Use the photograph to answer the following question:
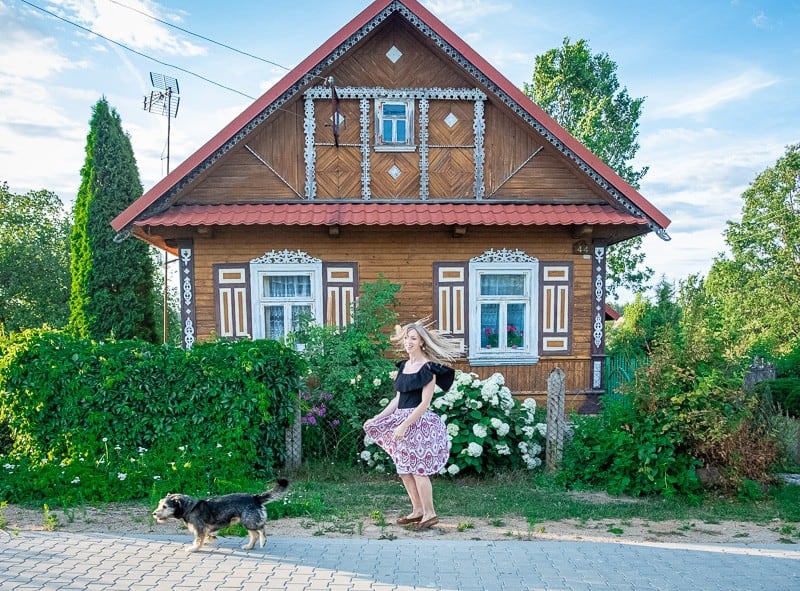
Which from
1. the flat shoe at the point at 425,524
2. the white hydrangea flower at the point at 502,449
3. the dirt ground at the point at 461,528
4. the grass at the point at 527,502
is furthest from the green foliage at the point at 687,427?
the flat shoe at the point at 425,524

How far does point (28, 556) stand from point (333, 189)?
6928mm

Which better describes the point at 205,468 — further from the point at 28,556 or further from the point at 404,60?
the point at 404,60

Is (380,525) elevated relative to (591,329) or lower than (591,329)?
lower

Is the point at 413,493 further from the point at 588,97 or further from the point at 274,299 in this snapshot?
the point at 588,97

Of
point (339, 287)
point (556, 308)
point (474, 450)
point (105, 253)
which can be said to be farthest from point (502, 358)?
point (105, 253)

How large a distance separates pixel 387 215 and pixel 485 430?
394 cm

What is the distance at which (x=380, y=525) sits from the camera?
206 inches

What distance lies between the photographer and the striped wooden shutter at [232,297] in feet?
32.3

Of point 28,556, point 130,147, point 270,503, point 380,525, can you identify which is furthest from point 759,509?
point 130,147

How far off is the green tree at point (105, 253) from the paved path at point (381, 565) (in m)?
10.4

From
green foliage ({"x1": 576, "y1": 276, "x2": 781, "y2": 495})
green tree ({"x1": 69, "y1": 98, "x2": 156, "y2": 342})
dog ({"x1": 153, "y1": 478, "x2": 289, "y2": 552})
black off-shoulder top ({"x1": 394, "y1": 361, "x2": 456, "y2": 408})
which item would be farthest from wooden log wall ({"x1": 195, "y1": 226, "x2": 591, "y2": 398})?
green tree ({"x1": 69, "y1": 98, "x2": 156, "y2": 342})

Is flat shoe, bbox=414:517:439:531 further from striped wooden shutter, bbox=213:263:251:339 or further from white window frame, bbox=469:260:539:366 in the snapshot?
striped wooden shutter, bbox=213:263:251:339

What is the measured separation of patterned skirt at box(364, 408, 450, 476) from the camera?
5102 mm

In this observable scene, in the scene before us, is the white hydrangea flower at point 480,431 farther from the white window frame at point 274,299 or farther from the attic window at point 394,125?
the attic window at point 394,125
